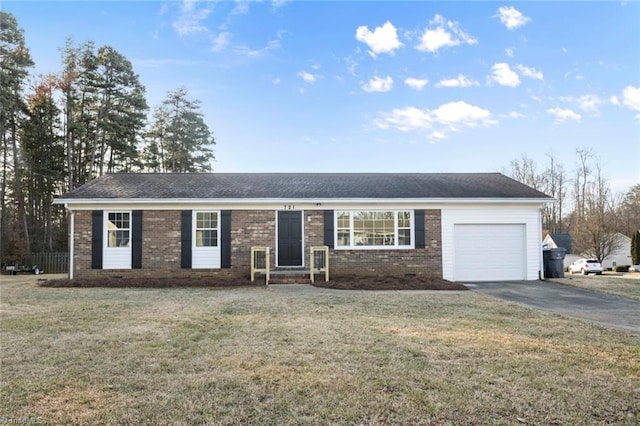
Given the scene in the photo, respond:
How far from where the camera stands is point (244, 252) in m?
13.1

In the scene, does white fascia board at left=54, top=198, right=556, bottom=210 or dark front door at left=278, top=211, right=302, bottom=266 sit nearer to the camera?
→ white fascia board at left=54, top=198, right=556, bottom=210

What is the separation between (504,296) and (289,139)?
14895mm

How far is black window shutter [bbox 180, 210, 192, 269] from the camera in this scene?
13000 millimetres

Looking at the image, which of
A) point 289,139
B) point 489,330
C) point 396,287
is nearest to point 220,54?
point 289,139

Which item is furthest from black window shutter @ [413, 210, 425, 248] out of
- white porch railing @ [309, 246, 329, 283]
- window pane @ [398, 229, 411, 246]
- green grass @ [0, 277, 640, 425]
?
green grass @ [0, 277, 640, 425]

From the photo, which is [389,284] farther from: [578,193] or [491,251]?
[578,193]

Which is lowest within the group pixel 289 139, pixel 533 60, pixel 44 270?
pixel 44 270

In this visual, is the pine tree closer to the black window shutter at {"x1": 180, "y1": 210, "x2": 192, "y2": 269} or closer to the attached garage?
the black window shutter at {"x1": 180, "y1": 210, "x2": 192, "y2": 269}

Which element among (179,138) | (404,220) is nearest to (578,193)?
(404,220)

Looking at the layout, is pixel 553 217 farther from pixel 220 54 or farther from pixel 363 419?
pixel 363 419

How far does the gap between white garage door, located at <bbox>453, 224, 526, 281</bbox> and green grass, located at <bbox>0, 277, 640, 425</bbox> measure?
20.6 ft

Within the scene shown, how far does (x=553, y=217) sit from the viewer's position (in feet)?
128

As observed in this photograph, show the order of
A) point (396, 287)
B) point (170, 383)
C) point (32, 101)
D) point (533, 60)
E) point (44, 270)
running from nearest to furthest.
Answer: point (170, 383) < point (396, 287) < point (533, 60) < point (44, 270) < point (32, 101)

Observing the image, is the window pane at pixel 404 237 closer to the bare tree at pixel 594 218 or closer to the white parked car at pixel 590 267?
the white parked car at pixel 590 267
